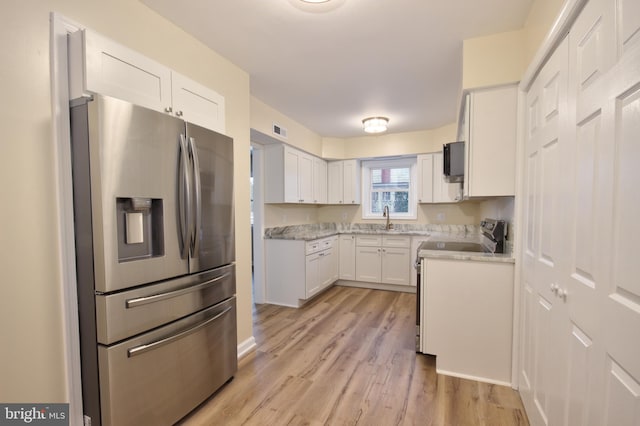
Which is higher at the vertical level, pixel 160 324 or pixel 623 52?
pixel 623 52

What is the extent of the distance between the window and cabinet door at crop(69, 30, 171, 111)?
13.2 ft

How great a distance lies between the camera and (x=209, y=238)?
1850 millimetres

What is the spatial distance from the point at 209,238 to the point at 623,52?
1.98 metres

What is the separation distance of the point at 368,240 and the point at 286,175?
5.74 feet

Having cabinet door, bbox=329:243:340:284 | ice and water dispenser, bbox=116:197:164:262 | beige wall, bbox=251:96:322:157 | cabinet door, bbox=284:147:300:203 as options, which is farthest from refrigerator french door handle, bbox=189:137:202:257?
cabinet door, bbox=329:243:340:284

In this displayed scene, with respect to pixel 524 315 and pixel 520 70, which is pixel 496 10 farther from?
pixel 524 315

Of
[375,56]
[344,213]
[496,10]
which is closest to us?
[496,10]

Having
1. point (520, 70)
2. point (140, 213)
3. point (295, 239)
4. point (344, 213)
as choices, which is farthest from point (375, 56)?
point (344, 213)

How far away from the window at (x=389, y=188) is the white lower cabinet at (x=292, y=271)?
1633 mm

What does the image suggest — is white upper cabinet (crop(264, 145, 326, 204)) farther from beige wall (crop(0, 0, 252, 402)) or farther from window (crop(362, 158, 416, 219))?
beige wall (crop(0, 0, 252, 402))

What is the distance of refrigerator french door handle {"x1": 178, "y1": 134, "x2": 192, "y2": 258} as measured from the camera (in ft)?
5.37

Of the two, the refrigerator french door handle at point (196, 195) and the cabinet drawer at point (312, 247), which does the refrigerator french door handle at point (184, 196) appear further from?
the cabinet drawer at point (312, 247)

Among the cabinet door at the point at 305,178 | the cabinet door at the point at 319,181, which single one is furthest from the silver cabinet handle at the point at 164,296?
the cabinet door at the point at 319,181

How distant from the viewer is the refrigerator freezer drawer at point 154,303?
135 centimetres
